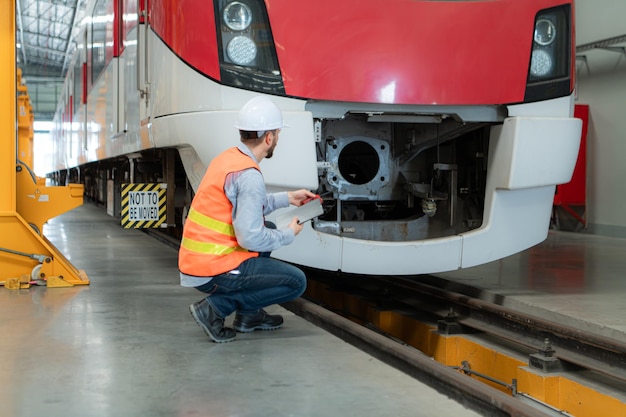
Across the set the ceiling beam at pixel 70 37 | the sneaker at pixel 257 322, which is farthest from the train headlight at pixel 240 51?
the ceiling beam at pixel 70 37

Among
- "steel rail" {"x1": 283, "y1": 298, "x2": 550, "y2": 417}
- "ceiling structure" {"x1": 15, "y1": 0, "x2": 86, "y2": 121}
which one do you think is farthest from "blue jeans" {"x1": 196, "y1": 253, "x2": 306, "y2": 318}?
"ceiling structure" {"x1": 15, "y1": 0, "x2": 86, "y2": 121}

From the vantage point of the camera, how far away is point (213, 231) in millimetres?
3445

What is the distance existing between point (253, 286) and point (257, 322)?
0.40 metres

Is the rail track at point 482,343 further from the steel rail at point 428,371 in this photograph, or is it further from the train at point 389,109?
the train at point 389,109

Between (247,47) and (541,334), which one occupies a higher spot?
(247,47)

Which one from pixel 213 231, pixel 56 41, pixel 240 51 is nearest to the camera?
pixel 213 231

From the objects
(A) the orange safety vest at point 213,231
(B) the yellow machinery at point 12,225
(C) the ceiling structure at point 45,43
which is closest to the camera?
(A) the orange safety vest at point 213,231

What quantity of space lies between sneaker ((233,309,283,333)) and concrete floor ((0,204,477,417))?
0.05 m

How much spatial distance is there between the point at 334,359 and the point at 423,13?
2009mm

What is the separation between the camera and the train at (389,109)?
4180mm

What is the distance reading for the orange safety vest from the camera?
3428 mm

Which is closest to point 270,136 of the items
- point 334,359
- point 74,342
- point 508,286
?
point 334,359

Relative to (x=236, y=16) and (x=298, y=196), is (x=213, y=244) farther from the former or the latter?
(x=236, y=16)

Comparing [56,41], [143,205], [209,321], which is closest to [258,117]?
[209,321]
